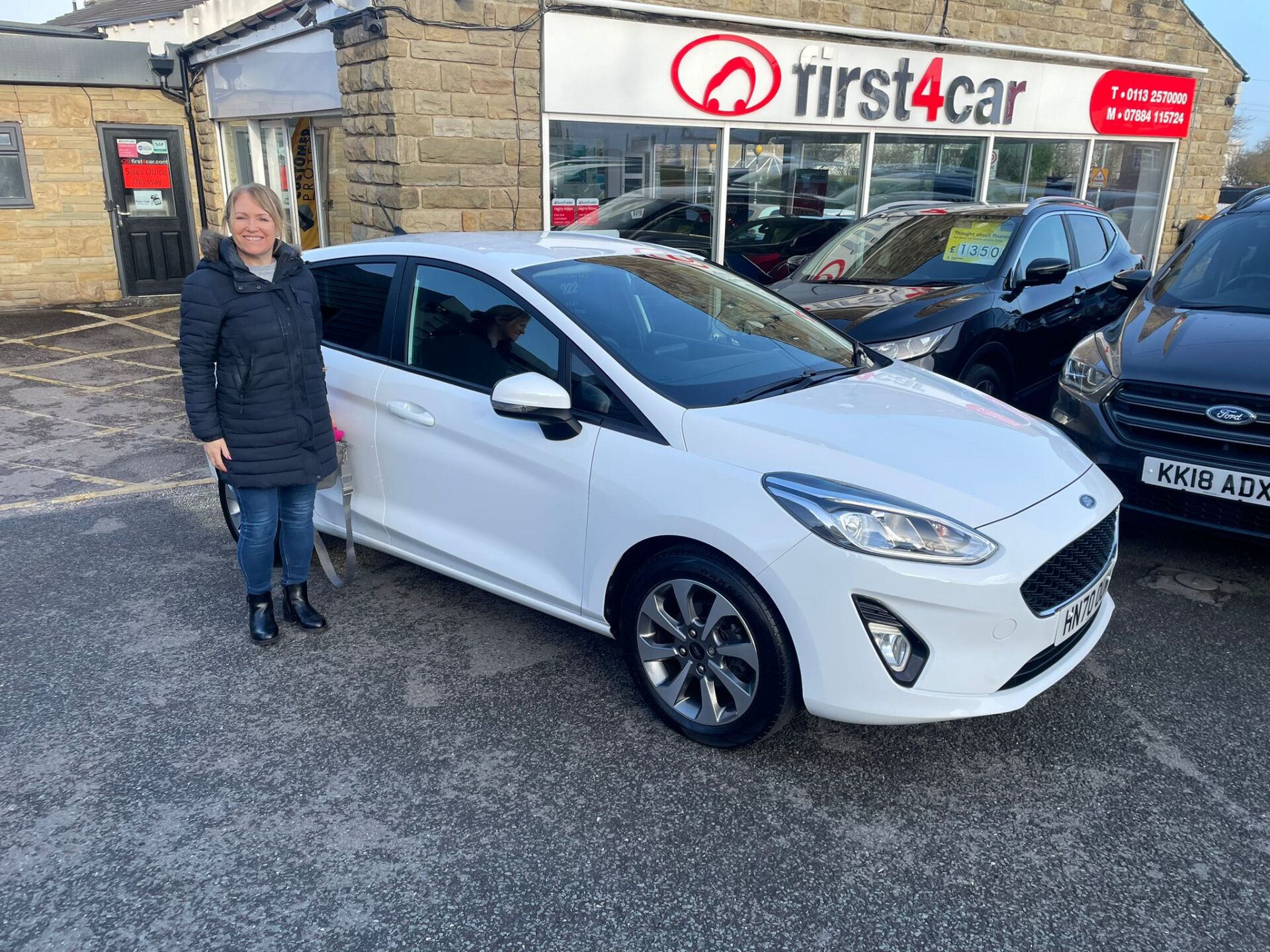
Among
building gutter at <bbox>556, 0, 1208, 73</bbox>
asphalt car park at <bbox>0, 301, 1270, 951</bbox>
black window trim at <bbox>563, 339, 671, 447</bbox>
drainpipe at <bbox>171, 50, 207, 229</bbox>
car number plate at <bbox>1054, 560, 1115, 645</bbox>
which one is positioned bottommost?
asphalt car park at <bbox>0, 301, 1270, 951</bbox>

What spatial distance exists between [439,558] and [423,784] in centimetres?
107

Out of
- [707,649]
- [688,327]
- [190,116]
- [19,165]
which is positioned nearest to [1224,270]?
[688,327]

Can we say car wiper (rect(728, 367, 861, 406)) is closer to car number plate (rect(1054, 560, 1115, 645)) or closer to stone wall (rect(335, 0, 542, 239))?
car number plate (rect(1054, 560, 1115, 645))

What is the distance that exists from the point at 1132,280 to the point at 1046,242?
0.87m

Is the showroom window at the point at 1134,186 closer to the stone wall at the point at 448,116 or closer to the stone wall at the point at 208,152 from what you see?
the stone wall at the point at 448,116

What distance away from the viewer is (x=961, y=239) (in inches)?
253

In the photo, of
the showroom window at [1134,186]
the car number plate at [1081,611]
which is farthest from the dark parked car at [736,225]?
the car number plate at [1081,611]

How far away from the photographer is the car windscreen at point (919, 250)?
6250 millimetres

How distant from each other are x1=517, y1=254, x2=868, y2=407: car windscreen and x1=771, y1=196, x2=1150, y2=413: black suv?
150 cm

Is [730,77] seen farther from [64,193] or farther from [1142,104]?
[64,193]

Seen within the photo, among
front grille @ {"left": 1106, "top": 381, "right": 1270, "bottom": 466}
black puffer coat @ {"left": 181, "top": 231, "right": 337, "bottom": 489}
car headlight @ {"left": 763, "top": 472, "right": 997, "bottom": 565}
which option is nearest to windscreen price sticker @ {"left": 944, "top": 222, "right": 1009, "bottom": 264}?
front grille @ {"left": 1106, "top": 381, "right": 1270, "bottom": 466}

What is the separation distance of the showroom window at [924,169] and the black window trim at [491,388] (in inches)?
299

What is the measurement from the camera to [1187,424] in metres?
4.16

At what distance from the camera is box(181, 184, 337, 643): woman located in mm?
3402
